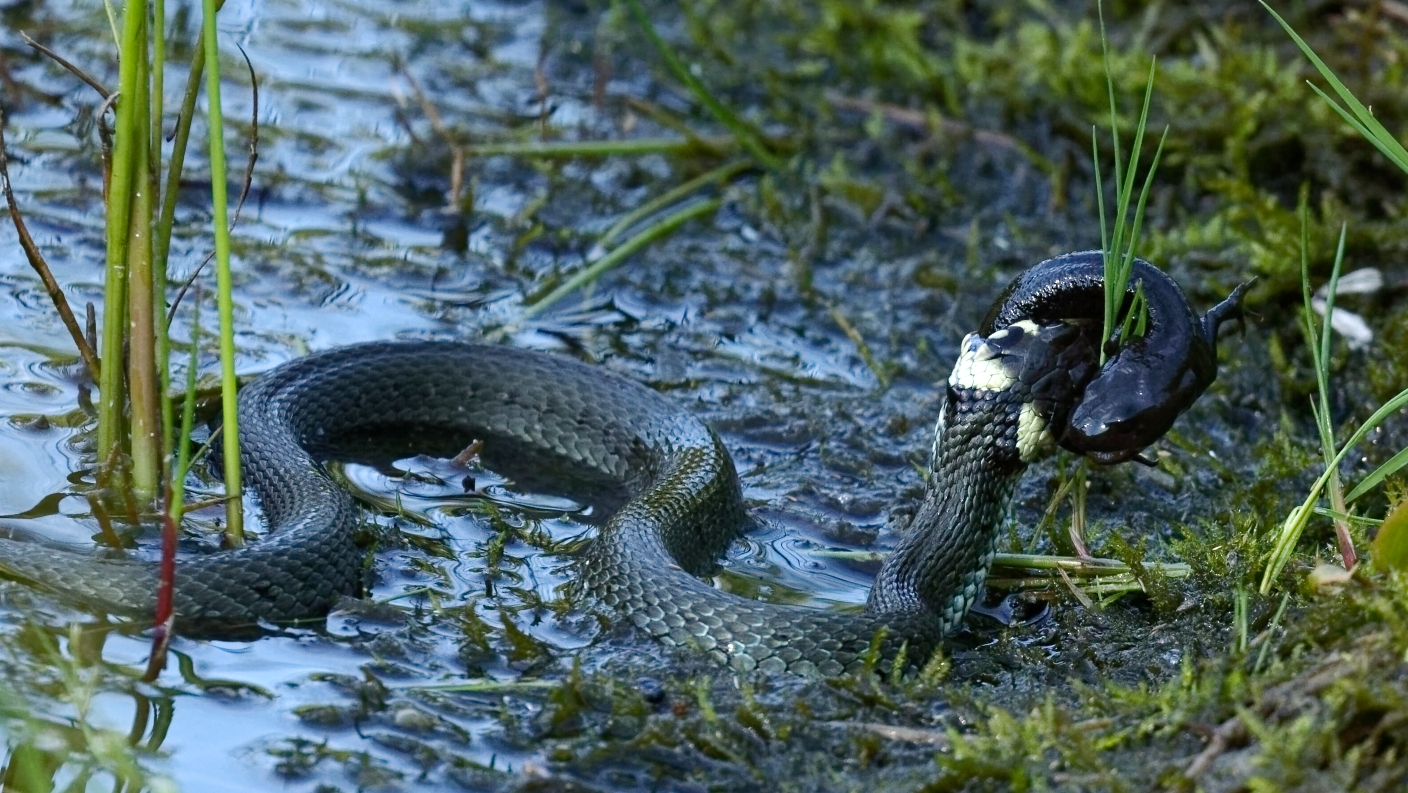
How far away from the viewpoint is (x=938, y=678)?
3812 millimetres

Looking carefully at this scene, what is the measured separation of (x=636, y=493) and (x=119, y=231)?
6.33ft

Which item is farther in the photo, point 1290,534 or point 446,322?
point 446,322

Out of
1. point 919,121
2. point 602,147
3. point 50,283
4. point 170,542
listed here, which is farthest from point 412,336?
point 919,121

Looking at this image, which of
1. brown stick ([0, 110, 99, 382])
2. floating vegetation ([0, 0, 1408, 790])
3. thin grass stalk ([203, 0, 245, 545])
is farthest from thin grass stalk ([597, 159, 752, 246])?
thin grass stalk ([203, 0, 245, 545])

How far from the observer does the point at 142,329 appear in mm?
4031

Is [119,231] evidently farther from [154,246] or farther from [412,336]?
[412,336]

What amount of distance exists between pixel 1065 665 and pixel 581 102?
4.70 metres

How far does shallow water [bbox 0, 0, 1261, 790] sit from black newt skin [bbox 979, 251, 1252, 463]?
61 cm

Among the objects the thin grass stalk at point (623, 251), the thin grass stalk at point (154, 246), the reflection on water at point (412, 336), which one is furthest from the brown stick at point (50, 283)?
the thin grass stalk at point (623, 251)

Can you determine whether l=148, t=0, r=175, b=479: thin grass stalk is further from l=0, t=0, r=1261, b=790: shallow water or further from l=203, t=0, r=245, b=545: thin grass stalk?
l=0, t=0, r=1261, b=790: shallow water

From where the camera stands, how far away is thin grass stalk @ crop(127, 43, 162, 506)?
12.7 ft

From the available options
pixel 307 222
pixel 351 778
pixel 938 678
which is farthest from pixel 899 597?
pixel 307 222

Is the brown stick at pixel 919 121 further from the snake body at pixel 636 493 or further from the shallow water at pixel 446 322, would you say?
the snake body at pixel 636 493

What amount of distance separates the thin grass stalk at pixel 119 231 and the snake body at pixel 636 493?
0.41 metres
